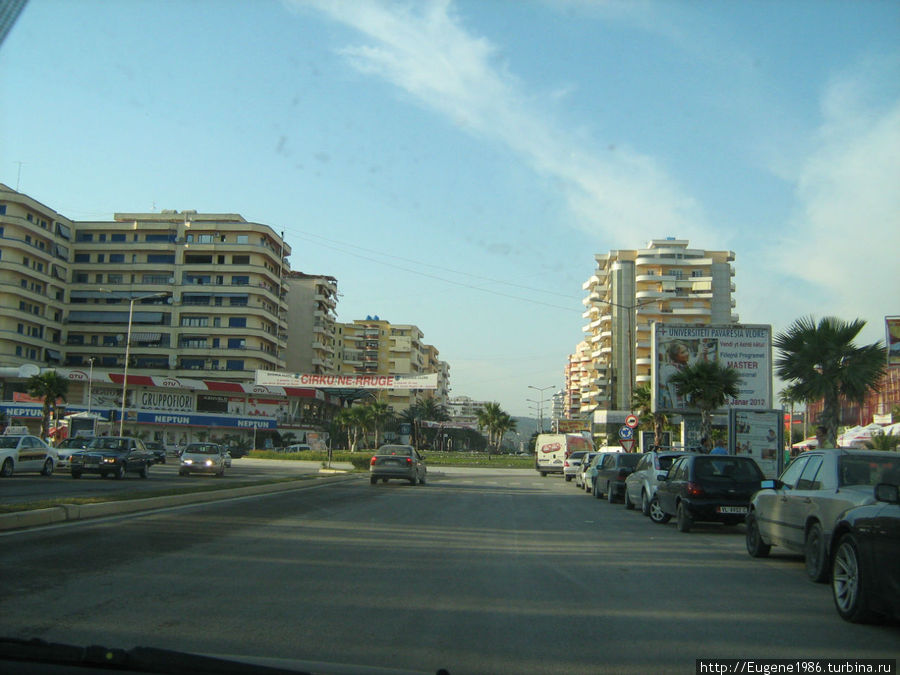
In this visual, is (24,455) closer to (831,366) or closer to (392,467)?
(392,467)

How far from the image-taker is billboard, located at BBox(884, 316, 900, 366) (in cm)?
2750

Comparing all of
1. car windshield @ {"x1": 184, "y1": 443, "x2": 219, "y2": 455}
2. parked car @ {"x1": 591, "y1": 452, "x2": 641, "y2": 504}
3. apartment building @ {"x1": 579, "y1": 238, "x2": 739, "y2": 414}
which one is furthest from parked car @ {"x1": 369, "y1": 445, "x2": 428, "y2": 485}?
apartment building @ {"x1": 579, "y1": 238, "x2": 739, "y2": 414}

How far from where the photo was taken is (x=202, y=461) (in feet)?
112

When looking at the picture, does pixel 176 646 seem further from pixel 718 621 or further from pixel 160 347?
pixel 160 347

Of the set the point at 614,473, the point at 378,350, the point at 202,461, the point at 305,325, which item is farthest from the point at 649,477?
the point at 378,350

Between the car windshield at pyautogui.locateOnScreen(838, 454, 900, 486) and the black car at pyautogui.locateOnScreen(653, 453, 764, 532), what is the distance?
5.82 meters

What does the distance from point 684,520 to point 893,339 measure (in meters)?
17.3

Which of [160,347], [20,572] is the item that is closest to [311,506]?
[20,572]

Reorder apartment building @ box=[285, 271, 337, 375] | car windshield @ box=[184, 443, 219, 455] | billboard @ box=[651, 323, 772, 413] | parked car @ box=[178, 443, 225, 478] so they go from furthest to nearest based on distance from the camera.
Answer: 1. apartment building @ box=[285, 271, 337, 375]
2. billboard @ box=[651, 323, 772, 413]
3. car windshield @ box=[184, 443, 219, 455]
4. parked car @ box=[178, 443, 225, 478]

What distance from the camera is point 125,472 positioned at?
1190 inches

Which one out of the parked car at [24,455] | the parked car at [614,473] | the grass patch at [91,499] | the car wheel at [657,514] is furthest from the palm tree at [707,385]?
the parked car at [24,455]

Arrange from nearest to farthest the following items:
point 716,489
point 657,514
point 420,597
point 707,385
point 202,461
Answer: point 420,597
point 716,489
point 657,514
point 707,385
point 202,461

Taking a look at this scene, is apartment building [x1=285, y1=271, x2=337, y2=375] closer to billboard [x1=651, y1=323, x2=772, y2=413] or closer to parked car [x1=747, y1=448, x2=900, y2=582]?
billboard [x1=651, y1=323, x2=772, y2=413]

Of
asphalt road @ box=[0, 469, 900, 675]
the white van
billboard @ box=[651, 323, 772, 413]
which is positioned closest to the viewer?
asphalt road @ box=[0, 469, 900, 675]
